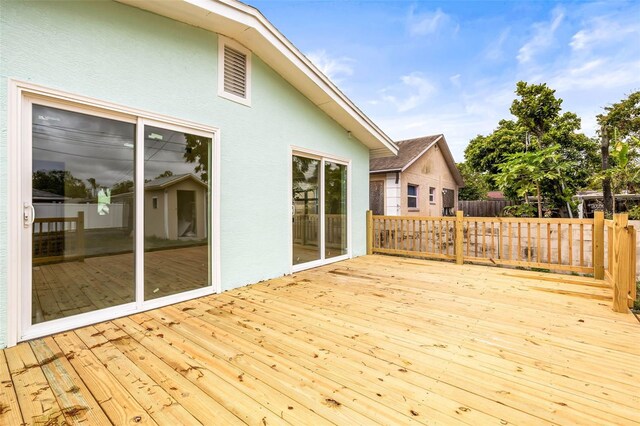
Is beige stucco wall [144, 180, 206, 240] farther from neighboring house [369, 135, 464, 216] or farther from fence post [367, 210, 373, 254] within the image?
neighboring house [369, 135, 464, 216]

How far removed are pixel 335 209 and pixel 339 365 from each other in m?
3.94

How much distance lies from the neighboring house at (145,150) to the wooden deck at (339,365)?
467mm

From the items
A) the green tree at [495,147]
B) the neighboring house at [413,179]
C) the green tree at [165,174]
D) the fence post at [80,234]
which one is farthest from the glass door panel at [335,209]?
the green tree at [495,147]

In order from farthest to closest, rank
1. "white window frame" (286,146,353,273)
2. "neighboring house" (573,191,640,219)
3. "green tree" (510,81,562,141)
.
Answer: "neighboring house" (573,191,640,219) < "green tree" (510,81,562,141) < "white window frame" (286,146,353,273)

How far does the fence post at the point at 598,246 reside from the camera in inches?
162

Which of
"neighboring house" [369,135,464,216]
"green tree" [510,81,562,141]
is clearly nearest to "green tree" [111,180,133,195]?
"neighboring house" [369,135,464,216]

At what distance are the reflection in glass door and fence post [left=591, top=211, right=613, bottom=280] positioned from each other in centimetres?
398

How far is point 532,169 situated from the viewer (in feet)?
24.4

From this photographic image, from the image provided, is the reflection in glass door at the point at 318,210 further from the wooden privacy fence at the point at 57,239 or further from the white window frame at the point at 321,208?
the wooden privacy fence at the point at 57,239

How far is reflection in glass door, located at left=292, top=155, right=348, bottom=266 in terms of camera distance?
16.1 ft

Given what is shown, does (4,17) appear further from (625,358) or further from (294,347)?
(625,358)

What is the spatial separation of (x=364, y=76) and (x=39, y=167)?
38.0 feet

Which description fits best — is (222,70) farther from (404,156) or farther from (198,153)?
(404,156)

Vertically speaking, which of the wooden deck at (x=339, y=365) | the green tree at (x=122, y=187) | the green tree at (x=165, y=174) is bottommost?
the wooden deck at (x=339, y=365)
